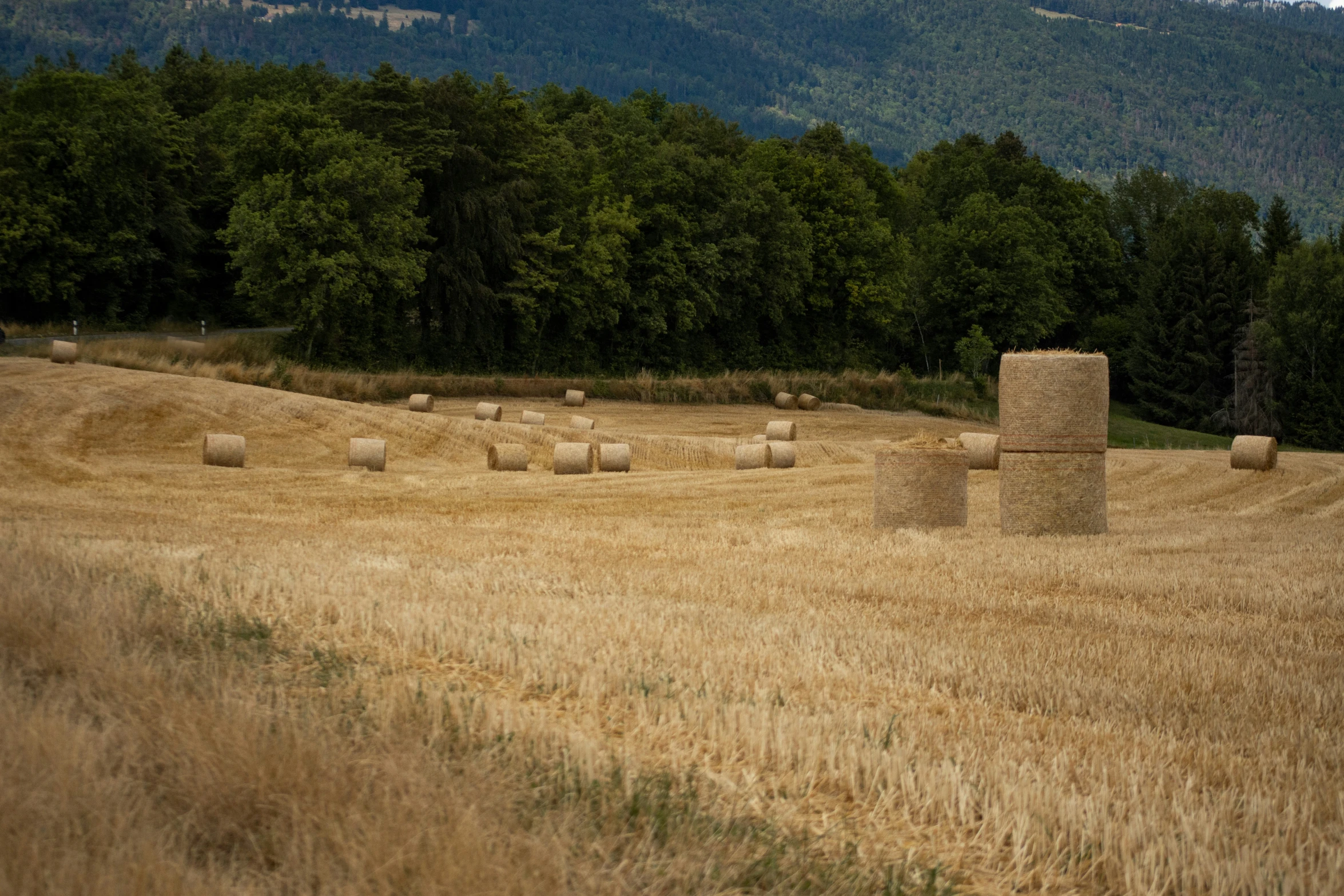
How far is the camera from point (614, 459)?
25250 millimetres

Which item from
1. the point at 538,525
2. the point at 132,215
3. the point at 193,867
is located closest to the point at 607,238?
the point at 132,215

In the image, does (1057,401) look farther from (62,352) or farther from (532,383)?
(532,383)

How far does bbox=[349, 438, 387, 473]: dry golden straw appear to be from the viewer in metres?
24.3

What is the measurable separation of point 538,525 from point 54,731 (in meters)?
Answer: 11.0

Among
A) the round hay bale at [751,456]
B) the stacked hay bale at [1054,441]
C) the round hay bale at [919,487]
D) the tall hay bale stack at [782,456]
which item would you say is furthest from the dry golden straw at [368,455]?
the stacked hay bale at [1054,441]

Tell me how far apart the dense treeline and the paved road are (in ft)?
7.14

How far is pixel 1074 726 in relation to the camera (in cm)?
641

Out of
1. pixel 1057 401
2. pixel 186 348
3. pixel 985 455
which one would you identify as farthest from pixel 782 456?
pixel 186 348

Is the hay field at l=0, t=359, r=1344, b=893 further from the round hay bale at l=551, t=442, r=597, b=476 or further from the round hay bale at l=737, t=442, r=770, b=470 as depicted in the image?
the round hay bale at l=737, t=442, r=770, b=470

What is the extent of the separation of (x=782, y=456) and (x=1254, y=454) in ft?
28.5

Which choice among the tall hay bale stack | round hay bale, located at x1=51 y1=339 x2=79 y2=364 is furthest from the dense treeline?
the tall hay bale stack

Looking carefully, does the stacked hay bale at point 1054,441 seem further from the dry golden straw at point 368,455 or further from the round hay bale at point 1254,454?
the dry golden straw at point 368,455

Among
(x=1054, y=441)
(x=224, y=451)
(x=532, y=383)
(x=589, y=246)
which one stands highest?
(x=589, y=246)

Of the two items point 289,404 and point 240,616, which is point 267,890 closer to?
point 240,616
